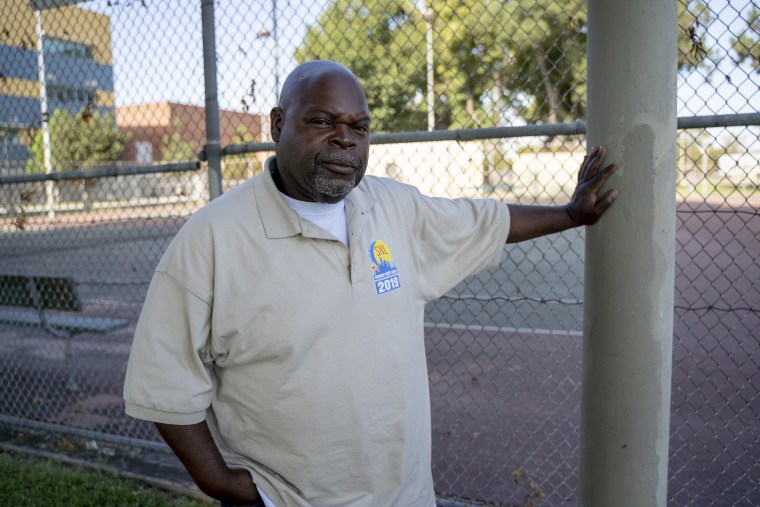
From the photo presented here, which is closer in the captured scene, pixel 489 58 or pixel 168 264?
pixel 168 264

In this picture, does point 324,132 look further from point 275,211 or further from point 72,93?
point 72,93

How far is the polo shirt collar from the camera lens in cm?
207

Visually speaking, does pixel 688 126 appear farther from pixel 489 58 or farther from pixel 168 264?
pixel 168 264

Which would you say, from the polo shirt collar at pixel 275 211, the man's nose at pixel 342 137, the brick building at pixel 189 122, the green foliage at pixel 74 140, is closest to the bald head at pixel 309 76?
the man's nose at pixel 342 137

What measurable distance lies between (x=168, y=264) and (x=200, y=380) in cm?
36

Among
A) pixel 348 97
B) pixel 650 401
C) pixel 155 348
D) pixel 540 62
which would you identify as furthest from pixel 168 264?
pixel 540 62

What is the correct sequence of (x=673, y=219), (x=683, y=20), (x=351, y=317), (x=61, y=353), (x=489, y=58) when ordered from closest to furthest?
(x=673, y=219)
(x=351, y=317)
(x=683, y=20)
(x=489, y=58)
(x=61, y=353)

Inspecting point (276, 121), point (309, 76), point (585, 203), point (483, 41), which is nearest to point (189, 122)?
point (483, 41)

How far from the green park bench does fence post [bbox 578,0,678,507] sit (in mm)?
4766

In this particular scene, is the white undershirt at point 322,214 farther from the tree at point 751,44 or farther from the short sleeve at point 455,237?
the tree at point 751,44

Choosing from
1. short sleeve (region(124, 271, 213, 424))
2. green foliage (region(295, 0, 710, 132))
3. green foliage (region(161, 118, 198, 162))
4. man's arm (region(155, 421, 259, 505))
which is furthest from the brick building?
man's arm (region(155, 421, 259, 505))

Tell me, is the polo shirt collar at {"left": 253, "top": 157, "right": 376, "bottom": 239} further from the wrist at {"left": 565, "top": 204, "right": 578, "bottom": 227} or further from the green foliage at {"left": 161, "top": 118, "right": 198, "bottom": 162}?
the green foliage at {"left": 161, "top": 118, "right": 198, "bottom": 162}

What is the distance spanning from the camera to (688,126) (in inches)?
115

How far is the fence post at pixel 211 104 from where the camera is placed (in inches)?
150
